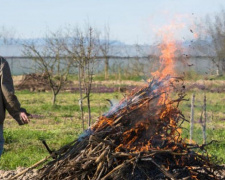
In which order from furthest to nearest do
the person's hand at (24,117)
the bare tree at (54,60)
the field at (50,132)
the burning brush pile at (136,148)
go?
1. the bare tree at (54,60)
2. the field at (50,132)
3. the person's hand at (24,117)
4. the burning brush pile at (136,148)

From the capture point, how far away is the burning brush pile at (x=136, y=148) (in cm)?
475

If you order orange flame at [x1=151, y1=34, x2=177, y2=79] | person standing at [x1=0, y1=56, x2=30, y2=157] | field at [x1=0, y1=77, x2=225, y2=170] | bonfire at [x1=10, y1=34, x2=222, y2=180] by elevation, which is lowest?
field at [x1=0, y1=77, x2=225, y2=170]

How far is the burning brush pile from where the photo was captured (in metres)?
4.75

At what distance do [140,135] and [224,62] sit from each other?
23093 mm

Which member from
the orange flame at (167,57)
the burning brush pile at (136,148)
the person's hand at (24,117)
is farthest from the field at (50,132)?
the person's hand at (24,117)

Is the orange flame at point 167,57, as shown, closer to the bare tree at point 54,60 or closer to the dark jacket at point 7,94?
the dark jacket at point 7,94

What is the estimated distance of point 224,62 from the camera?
89.4ft

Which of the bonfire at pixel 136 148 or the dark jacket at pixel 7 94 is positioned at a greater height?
the dark jacket at pixel 7 94

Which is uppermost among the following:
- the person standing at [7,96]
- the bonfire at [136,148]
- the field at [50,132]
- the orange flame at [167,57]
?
the orange flame at [167,57]

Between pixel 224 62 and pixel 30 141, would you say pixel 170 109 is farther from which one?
pixel 224 62

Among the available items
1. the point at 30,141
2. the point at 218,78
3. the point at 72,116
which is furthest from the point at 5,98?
the point at 218,78

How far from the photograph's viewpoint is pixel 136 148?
16.3ft

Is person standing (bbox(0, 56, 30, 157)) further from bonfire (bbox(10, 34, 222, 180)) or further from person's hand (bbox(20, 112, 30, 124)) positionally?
bonfire (bbox(10, 34, 222, 180))

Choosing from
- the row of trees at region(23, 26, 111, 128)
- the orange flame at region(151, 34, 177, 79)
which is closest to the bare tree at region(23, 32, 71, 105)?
the row of trees at region(23, 26, 111, 128)
